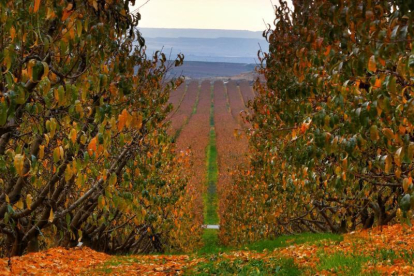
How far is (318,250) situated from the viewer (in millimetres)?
11797

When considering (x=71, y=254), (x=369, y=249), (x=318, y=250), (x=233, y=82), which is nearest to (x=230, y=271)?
(x=318, y=250)

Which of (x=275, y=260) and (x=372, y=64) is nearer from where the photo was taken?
(x=372, y=64)

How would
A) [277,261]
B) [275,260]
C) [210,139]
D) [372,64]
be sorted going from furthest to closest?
[210,139] → [275,260] → [277,261] → [372,64]

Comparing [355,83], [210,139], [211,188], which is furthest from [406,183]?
[210,139]

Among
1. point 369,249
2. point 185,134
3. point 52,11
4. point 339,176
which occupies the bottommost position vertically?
point 185,134

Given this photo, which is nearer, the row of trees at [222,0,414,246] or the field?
the row of trees at [222,0,414,246]

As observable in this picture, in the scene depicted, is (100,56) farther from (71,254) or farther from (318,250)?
(71,254)

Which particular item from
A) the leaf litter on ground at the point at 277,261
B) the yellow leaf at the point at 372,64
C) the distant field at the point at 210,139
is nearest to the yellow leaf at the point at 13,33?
the yellow leaf at the point at 372,64

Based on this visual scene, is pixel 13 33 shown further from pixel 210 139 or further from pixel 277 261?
pixel 210 139

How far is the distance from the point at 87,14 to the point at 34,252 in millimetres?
10687

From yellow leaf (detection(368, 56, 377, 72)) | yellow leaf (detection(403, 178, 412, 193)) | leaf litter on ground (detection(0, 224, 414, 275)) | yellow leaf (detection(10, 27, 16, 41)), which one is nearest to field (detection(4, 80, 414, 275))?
leaf litter on ground (detection(0, 224, 414, 275))

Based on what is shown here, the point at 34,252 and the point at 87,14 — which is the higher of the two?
the point at 87,14

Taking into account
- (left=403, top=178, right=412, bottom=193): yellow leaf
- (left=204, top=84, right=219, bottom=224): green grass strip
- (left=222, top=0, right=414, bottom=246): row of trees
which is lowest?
(left=204, top=84, right=219, bottom=224): green grass strip

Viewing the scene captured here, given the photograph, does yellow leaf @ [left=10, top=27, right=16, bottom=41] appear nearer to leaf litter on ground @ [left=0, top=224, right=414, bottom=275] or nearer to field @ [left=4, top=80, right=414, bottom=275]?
field @ [left=4, top=80, right=414, bottom=275]
